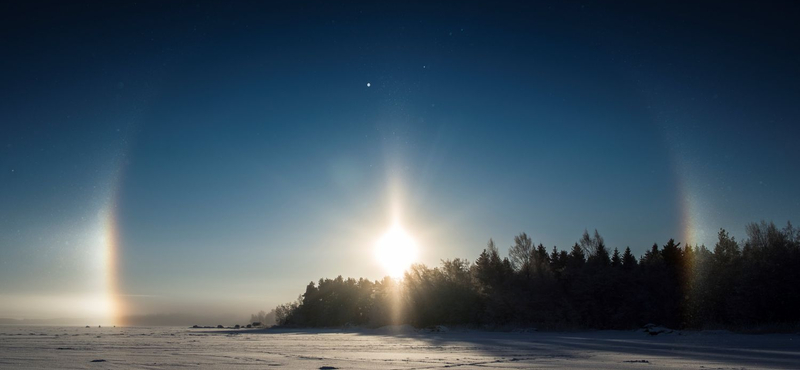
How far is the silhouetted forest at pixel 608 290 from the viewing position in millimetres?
38156

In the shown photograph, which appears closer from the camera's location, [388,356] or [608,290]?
[388,356]

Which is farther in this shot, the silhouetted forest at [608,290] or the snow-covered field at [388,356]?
the silhouetted forest at [608,290]

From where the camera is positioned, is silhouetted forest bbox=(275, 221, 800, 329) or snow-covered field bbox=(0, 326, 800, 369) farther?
silhouetted forest bbox=(275, 221, 800, 329)

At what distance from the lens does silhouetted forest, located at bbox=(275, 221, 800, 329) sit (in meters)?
38.2

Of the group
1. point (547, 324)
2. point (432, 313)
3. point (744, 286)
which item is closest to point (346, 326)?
point (432, 313)

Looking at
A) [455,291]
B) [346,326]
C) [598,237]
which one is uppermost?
[598,237]

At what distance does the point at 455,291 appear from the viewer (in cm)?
5556

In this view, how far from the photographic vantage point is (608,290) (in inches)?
1885

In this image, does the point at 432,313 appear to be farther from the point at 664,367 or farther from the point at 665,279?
the point at 664,367

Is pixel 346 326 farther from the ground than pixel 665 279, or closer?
closer

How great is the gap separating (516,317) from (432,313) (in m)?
10.7

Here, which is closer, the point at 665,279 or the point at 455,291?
the point at 665,279

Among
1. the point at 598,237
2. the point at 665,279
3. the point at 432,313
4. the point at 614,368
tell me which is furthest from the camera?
the point at 598,237

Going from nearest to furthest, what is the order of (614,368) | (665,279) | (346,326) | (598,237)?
1. (614,368)
2. (665,279)
3. (598,237)
4. (346,326)
